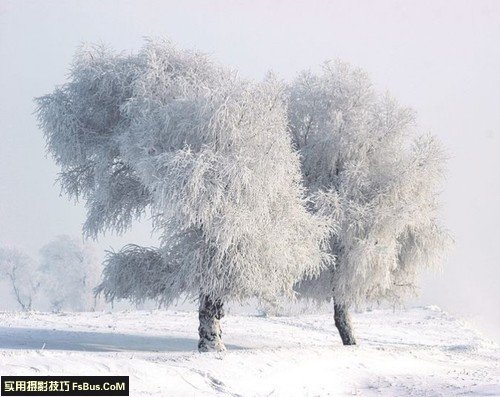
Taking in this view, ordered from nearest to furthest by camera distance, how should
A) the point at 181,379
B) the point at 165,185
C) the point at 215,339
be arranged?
the point at 181,379 < the point at 165,185 < the point at 215,339

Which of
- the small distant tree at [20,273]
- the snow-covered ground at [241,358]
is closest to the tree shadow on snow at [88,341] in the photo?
the snow-covered ground at [241,358]

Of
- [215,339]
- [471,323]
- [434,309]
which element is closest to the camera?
[215,339]

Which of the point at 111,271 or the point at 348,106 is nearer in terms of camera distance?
the point at 111,271

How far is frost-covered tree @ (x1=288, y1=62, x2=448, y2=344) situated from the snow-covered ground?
2.55 m

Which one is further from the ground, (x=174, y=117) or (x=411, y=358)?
(x=174, y=117)

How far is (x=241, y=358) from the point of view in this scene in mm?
16906

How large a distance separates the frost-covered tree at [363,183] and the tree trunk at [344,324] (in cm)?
4

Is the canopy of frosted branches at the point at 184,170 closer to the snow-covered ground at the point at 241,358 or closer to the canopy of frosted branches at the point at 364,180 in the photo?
the canopy of frosted branches at the point at 364,180

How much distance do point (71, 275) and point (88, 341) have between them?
42.8 meters

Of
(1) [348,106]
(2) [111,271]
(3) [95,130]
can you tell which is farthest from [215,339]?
(1) [348,106]

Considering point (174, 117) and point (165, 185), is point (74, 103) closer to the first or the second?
point (174, 117)

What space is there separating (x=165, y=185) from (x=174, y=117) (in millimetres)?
2462

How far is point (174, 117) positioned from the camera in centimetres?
2000

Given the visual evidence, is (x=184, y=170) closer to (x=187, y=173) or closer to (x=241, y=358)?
(x=187, y=173)
